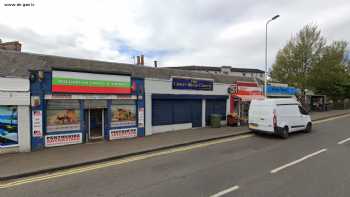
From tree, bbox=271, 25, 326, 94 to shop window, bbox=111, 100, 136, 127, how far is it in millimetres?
27921

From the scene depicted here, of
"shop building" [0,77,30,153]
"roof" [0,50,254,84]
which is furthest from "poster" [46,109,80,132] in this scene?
"roof" [0,50,254,84]

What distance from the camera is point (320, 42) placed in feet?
103

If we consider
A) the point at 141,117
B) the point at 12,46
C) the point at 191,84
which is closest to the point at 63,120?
the point at 141,117

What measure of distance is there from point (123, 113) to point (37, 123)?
423 centimetres

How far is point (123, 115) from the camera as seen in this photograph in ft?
40.6

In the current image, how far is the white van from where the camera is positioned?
1216cm

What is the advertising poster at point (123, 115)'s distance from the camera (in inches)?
474

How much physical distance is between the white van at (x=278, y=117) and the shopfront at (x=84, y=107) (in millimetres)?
7039

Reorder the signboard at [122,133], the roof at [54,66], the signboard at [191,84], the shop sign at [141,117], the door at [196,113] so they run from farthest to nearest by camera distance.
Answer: the door at [196,113] → the signboard at [191,84] → the shop sign at [141,117] → the signboard at [122,133] → the roof at [54,66]

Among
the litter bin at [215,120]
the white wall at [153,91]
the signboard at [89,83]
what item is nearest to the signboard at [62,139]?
the signboard at [89,83]

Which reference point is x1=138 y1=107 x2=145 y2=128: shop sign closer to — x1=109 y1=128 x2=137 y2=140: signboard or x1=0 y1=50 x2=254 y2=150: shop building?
x1=0 y1=50 x2=254 y2=150: shop building

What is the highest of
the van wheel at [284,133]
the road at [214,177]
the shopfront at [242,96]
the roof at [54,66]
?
the roof at [54,66]

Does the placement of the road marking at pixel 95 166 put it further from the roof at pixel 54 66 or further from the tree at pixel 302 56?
the tree at pixel 302 56

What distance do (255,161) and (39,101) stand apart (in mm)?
9461
